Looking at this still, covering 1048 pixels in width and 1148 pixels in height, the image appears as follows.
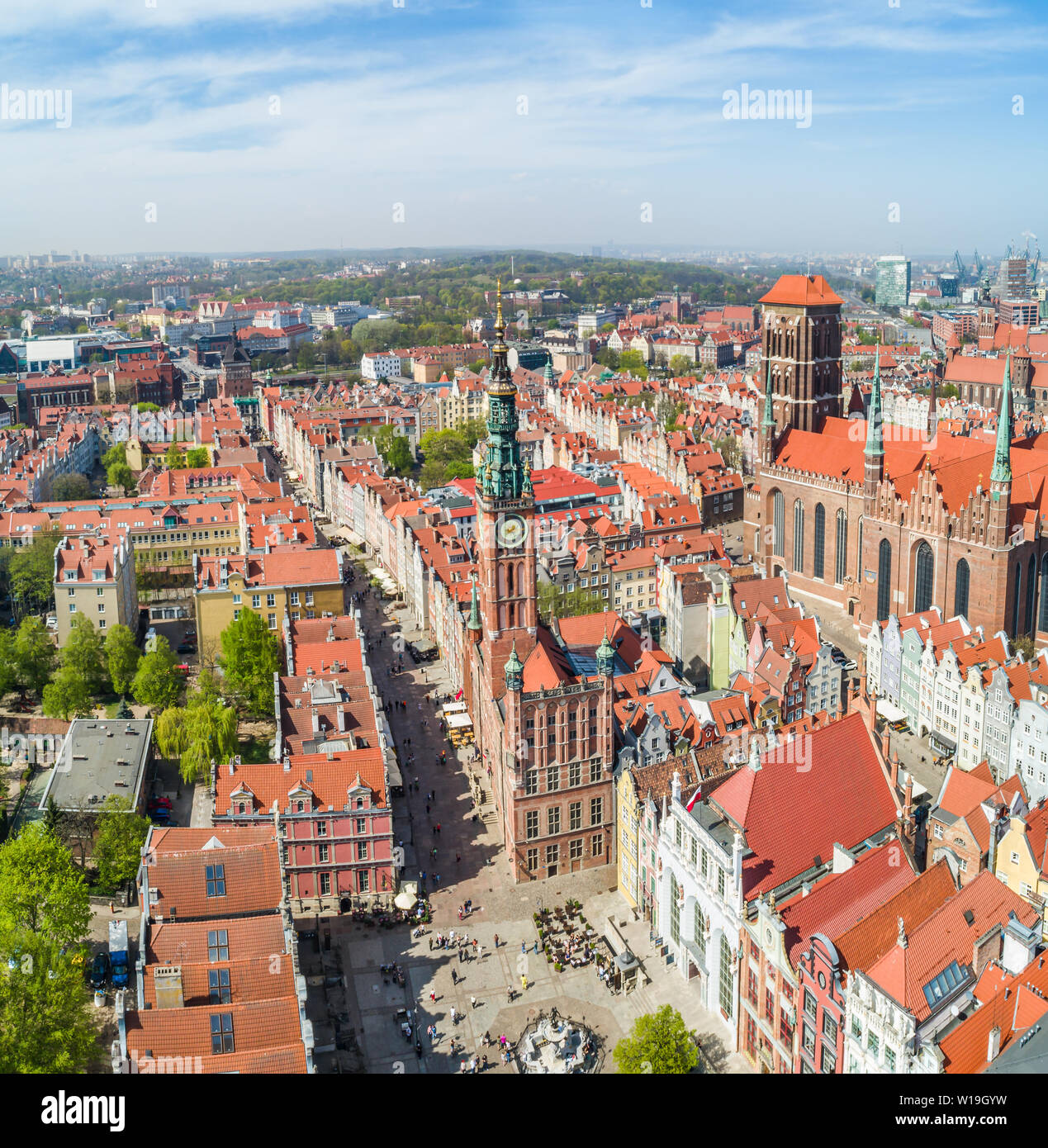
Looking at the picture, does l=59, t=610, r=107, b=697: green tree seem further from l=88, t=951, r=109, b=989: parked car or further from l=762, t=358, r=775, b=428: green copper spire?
l=762, t=358, r=775, b=428: green copper spire

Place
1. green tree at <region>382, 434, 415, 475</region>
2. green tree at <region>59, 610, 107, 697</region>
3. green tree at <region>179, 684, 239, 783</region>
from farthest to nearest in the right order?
green tree at <region>382, 434, 415, 475</region> → green tree at <region>59, 610, 107, 697</region> → green tree at <region>179, 684, 239, 783</region>

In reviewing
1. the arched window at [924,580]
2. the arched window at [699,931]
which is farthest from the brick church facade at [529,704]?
the arched window at [924,580]

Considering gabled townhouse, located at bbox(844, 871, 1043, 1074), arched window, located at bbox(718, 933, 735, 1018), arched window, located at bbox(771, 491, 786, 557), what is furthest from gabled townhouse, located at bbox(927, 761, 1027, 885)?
arched window, located at bbox(771, 491, 786, 557)

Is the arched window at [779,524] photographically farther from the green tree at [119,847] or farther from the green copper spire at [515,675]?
the green tree at [119,847]

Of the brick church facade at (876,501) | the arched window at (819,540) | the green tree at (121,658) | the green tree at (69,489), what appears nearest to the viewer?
the green tree at (121,658)

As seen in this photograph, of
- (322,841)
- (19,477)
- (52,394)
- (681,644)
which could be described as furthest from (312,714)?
(52,394)

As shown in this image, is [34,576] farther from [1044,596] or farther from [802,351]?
[1044,596]
